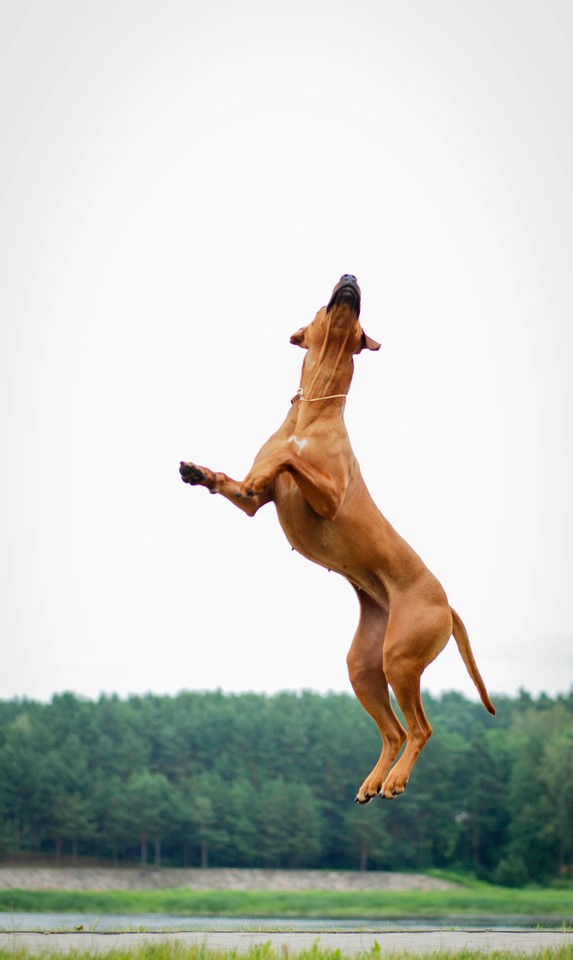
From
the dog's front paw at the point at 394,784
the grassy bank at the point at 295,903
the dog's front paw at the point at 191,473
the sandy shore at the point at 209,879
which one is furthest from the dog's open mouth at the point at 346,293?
the sandy shore at the point at 209,879

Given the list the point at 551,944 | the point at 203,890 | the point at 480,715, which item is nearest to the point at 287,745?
the point at 203,890

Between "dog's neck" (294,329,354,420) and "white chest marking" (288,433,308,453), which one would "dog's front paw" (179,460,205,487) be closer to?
"white chest marking" (288,433,308,453)

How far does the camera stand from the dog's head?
7.56 metres

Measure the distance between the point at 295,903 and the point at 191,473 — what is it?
47.3m

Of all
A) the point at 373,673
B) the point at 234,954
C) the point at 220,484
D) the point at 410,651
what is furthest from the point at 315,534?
the point at 234,954

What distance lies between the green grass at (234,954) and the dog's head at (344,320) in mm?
4039

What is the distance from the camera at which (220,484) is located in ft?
23.3

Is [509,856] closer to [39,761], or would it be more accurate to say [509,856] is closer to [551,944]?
[39,761]

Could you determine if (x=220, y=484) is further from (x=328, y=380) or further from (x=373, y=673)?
(x=373, y=673)

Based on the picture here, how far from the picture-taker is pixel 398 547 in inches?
305

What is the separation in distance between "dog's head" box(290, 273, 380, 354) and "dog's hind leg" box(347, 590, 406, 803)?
1885 millimetres

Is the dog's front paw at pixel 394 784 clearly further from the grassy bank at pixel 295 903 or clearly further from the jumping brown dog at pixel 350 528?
the grassy bank at pixel 295 903

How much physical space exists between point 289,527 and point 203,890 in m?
51.2

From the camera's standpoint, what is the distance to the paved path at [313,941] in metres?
7.44
